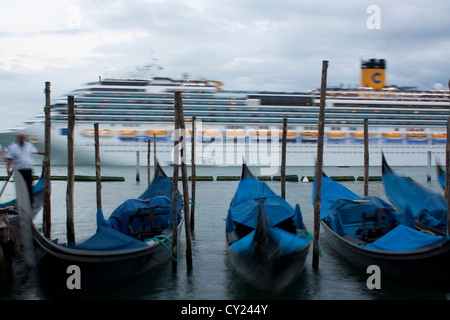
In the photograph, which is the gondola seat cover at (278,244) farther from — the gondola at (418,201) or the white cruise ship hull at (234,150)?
the white cruise ship hull at (234,150)

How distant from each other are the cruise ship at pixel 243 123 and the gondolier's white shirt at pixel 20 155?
76.7 ft

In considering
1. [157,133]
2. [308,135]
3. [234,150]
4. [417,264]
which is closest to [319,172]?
[417,264]

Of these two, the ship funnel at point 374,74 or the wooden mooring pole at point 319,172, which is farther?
the ship funnel at point 374,74

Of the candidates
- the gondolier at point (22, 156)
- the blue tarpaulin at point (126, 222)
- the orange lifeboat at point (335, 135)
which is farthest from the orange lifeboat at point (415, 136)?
the gondolier at point (22, 156)

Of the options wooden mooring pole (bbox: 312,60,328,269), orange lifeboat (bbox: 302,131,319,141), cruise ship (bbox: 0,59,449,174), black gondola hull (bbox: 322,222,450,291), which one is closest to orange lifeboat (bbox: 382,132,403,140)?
cruise ship (bbox: 0,59,449,174)

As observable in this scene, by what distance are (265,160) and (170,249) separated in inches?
1029

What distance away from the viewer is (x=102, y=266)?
4621mm

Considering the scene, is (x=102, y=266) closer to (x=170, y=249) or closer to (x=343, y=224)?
(x=170, y=249)

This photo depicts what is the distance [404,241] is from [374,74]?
32.1m

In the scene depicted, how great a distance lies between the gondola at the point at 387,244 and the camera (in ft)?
15.6

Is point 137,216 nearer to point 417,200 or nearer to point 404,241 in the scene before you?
point 404,241

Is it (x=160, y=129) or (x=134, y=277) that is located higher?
(x=160, y=129)
